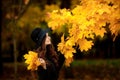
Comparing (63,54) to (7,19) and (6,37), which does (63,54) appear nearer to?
(7,19)

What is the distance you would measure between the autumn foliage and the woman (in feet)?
0.83

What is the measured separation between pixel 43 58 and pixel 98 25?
1.23 metres

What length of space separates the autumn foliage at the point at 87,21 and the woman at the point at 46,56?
25 cm

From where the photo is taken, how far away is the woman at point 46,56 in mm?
7832

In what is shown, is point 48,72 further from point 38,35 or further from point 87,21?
point 87,21

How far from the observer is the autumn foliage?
23.9 ft

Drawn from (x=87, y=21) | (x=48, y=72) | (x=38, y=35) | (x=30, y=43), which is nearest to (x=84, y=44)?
(x=87, y=21)

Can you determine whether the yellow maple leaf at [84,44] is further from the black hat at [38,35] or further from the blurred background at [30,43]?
the blurred background at [30,43]

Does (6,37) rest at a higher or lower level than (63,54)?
higher

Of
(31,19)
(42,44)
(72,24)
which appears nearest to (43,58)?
(42,44)

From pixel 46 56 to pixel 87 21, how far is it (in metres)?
1.19

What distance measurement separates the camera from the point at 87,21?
290 inches

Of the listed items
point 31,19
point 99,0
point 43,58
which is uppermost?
point 31,19

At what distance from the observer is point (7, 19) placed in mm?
27828
